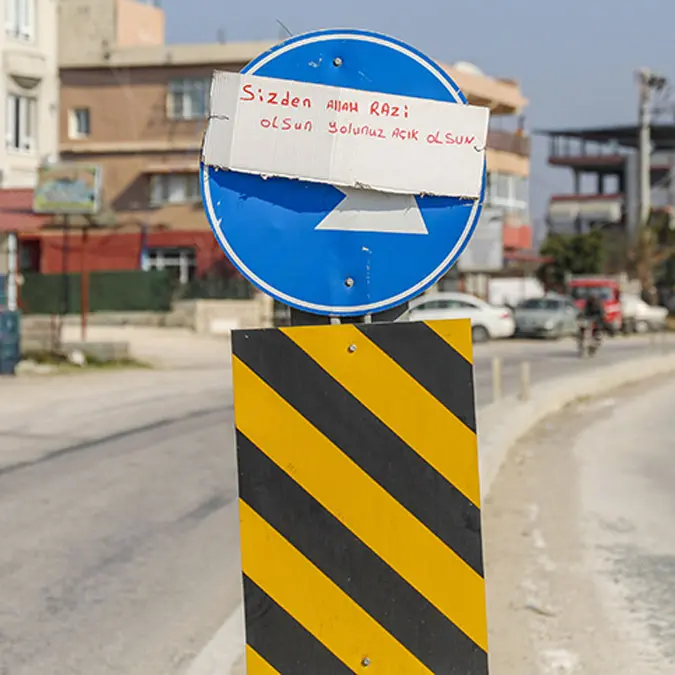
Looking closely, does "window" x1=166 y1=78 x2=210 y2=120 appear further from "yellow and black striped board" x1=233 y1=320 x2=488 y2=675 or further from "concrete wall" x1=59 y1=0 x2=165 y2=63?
"yellow and black striped board" x1=233 y1=320 x2=488 y2=675

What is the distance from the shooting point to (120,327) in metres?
40.2

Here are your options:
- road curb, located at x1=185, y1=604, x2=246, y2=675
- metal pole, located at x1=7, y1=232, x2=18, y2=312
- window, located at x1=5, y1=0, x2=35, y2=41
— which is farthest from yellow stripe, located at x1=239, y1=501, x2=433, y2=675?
window, located at x1=5, y1=0, x2=35, y2=41

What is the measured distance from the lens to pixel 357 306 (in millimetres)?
3377

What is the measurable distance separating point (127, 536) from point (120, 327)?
3238 centimetres

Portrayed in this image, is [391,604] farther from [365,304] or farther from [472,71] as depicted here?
[472,71]

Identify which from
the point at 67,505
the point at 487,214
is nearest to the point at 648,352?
the point at 487,214

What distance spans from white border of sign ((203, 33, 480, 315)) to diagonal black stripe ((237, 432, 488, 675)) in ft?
1.32

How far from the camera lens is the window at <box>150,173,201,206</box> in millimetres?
46781

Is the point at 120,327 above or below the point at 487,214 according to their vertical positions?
below

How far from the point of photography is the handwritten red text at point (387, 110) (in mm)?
3375

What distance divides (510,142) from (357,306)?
56.4m

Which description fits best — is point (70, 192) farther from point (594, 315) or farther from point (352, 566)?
point (352, 566)

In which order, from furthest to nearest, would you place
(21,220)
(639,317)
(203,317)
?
(639,317)
(203,317)
(21,220)

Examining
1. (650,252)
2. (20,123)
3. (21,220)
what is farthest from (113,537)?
(650,252)
